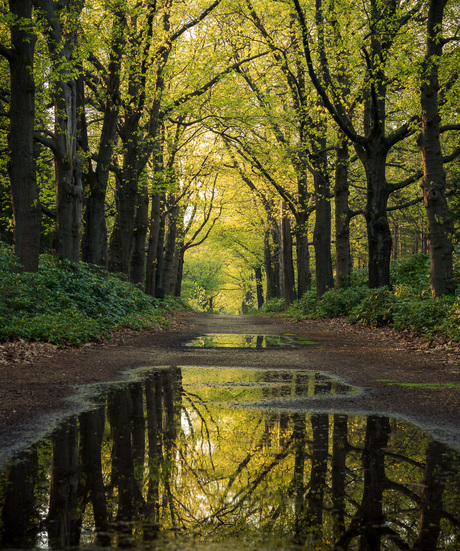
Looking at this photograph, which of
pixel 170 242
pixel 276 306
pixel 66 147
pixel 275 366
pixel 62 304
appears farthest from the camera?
pixel 276 306

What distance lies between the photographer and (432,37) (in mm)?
12062

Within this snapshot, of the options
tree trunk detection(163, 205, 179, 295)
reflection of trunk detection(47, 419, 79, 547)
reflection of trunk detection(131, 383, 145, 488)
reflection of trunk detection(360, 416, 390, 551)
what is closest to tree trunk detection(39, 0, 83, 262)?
reflection of trunk detection(131, 383, 145, 488)

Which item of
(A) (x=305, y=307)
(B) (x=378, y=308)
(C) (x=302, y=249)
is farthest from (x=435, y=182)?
(C) (x=302, y=249)

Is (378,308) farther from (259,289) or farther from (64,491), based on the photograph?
(259,289)

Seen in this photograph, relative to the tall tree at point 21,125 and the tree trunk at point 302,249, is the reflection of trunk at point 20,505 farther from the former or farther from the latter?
the tree trunk at point 302,249

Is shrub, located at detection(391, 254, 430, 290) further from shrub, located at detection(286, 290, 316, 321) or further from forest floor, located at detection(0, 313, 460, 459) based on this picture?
forest floor, located at detection(0, 313, 460, 459)

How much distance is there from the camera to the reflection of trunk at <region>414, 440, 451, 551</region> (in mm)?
2343

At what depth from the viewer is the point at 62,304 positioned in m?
13.3

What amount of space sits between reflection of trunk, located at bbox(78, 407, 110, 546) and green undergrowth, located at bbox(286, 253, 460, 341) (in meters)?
7.97

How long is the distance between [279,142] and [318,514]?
2351 centimetres

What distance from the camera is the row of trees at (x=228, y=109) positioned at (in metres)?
12.7

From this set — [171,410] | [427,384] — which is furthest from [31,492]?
[427,384]

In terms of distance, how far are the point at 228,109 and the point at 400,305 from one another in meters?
13.7

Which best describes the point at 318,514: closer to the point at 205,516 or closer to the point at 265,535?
the point at 265,535
